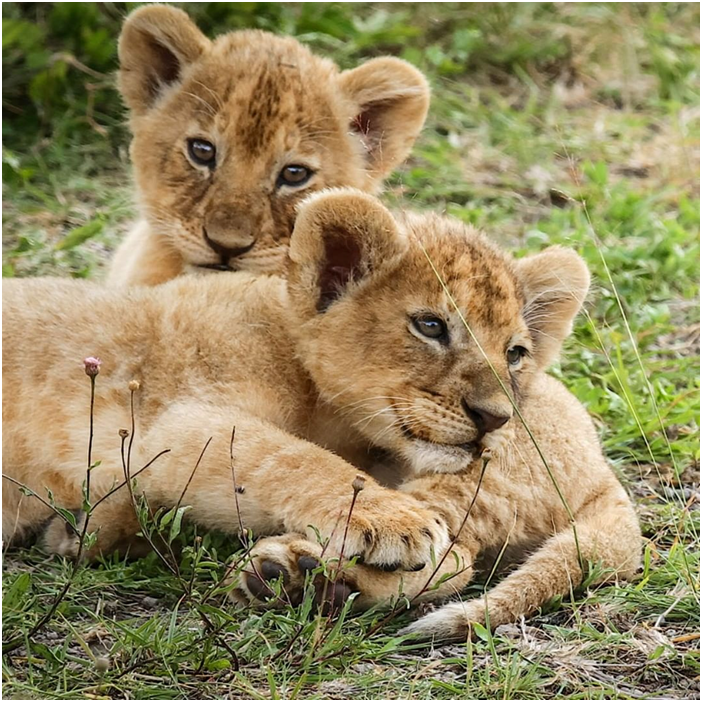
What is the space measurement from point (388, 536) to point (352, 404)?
2.01 ft

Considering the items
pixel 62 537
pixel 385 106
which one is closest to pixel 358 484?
pixel 62 537

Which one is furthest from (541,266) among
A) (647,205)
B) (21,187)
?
(21,187)

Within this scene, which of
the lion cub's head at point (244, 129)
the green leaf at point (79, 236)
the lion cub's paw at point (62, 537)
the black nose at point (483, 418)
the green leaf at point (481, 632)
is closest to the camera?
the green leaf at point (481, 632)

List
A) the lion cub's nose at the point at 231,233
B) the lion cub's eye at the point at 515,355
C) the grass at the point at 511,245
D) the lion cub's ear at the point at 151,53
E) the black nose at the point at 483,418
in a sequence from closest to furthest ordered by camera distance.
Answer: the grass at the point at 511,245, the black nose at the point at 483,418, the lion cub's eye at the point at 515,355, the lion cub's nose at the point at 231,233, the lion cub's ear at the point at 151,53

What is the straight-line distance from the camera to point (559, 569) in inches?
152

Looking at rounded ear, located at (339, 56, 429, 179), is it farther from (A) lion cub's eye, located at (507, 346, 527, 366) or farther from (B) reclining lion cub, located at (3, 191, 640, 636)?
(A) lion cub's eye, located at (507, 346, 527, 366)

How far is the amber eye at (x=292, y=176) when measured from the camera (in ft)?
17.0

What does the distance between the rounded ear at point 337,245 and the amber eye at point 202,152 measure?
1150 millimetres

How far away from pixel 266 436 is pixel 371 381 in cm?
39

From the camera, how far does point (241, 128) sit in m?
5.16

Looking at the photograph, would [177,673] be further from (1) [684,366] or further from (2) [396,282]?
(1) [684,366]

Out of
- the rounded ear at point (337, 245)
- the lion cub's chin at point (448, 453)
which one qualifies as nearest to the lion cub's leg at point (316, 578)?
the lion cub's chin at point (448, 453)

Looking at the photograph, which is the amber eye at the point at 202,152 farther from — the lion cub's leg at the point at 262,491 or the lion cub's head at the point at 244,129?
the lion cub's leg at the point at 262,491

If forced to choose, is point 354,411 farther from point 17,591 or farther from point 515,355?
point 17,591
